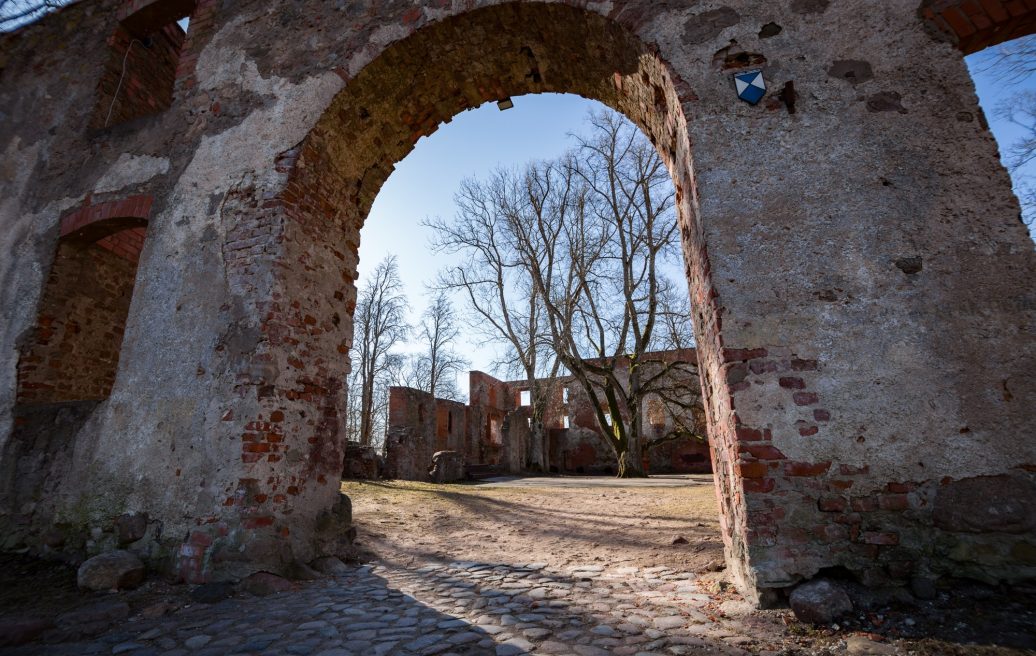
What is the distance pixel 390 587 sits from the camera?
343 centimetres

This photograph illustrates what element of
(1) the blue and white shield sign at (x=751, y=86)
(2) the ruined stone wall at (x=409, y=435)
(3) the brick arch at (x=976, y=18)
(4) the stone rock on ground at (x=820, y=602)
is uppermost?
(3) the brick arch at (x=976, y=18)

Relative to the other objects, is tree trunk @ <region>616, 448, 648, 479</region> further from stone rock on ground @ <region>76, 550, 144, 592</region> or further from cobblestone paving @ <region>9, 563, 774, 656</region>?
stone rock on ground @ <region>76, 550, 144, 592</region>

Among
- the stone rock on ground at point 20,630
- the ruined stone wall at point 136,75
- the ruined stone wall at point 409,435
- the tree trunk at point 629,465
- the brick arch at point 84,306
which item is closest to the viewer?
the stone rock on ground at point 20,630

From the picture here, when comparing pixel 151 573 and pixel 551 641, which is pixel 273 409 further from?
pixel 551 641

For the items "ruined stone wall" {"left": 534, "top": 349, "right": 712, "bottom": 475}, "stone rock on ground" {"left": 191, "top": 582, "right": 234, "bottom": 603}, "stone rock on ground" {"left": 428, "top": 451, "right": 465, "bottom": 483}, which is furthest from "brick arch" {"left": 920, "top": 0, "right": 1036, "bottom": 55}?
"ruined stone wall" {"left": 534, "top": 349, "right": 712, "bottom": 475}

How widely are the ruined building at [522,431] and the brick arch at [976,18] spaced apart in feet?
38.8

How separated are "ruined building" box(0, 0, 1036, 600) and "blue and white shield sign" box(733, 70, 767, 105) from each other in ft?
0.16

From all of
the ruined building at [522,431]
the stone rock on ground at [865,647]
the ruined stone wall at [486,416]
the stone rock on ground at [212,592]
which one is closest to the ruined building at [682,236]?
the stone rock on ground at [212,592]

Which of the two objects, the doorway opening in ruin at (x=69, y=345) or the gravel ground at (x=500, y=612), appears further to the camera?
the doorway opening in ruin at (x=69, y=345)

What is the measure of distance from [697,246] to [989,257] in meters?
1.52

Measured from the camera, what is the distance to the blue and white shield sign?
11.0 ft

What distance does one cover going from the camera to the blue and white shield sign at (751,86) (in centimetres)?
336

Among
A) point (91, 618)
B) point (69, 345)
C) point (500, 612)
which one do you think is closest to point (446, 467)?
point (69, 345)

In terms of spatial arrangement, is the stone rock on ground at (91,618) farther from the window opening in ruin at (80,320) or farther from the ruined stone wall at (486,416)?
the ruined stone wall at (486,416)
